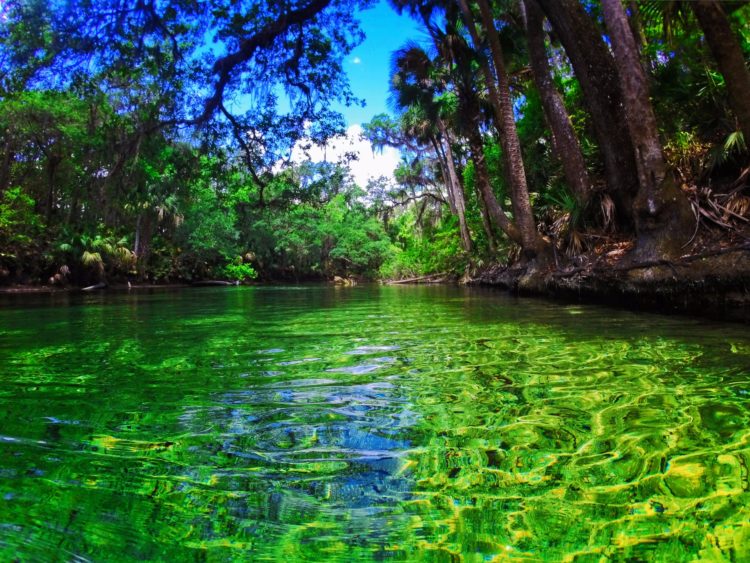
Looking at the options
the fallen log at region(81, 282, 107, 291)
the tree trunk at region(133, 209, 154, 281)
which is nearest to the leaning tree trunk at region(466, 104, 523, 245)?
the fallen log at region(81, 282, 107, 291)

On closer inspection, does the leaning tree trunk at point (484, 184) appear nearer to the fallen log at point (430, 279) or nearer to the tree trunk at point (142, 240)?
the fallen log at point (430, 279)

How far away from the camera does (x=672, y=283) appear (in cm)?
548

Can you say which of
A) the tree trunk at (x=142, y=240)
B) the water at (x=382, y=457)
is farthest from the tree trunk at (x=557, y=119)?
the tree trunk at (x=142, y=240)

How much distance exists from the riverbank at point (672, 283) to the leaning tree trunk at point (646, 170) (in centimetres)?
36

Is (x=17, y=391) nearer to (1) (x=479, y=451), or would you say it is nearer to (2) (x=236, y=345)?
(2) (x=236, y=345)

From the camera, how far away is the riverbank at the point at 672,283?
4.76 meters

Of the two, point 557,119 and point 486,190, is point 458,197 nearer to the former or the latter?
point 486,190

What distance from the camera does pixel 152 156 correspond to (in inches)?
381

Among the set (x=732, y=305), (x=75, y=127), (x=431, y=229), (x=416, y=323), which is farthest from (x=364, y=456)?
(x=431, y=229)

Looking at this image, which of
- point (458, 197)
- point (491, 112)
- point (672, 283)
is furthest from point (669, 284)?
point (458, 197)

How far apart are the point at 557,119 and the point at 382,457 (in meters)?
9.85

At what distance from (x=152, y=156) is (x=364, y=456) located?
9.99 metres

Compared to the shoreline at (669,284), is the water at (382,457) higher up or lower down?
lower down

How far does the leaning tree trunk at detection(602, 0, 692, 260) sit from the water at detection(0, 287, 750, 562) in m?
3.03
